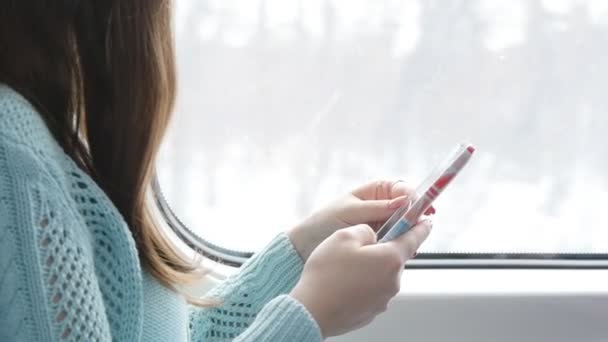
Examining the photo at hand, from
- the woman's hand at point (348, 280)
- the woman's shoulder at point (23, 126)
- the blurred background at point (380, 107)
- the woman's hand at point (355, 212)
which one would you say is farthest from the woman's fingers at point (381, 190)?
the woman's shoulder at point (23, 126)

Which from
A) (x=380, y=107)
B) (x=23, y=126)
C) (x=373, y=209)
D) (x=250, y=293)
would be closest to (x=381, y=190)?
(x=373, y=209)

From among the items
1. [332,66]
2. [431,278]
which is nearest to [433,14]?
[332,66]

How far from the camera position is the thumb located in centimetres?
76

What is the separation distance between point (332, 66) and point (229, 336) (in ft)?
1.34

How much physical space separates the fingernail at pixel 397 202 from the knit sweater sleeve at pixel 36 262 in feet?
1.06

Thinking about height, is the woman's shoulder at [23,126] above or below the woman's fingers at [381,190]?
above

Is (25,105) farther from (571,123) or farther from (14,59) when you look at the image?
(571,123)

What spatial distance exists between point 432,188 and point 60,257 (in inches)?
12.6

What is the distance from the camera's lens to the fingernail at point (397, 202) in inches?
29.6

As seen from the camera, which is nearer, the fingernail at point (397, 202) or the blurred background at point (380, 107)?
the fingernail at point (397, 202)

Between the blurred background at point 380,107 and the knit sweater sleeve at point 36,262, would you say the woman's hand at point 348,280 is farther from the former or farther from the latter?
the blurred background at point 380,107

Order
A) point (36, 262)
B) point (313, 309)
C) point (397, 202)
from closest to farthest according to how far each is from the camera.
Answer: point (36, 262) < point (313, 309) < point (397, 202)

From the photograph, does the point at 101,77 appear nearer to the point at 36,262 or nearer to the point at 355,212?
the point at 36,262

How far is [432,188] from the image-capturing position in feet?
2.23
